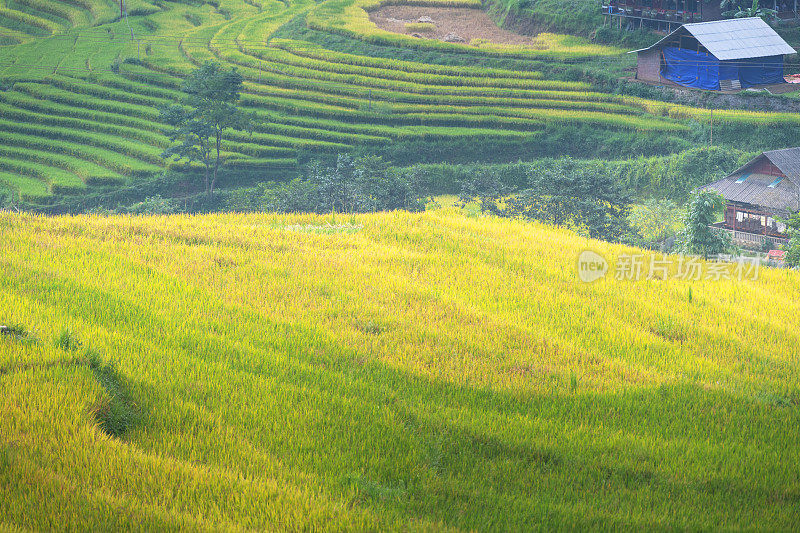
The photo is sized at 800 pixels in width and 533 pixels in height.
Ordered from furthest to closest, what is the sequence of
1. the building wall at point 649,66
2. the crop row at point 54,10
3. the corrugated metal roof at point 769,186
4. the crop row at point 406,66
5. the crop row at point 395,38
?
the crop row at point 54,10
the crop row at point 395,38
the crop row at point 406,66
the building wall at point 649,66
the corrugated metal roof at point 769,186

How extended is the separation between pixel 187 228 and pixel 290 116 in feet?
81.1

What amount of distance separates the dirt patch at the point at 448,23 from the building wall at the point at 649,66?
9423 millimetres

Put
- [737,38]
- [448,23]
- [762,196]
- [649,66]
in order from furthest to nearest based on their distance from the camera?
[448,23], [649,66], [737,38], [762,196]

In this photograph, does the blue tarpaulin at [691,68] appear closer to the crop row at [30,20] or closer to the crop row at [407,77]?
the crop row at [407,77]

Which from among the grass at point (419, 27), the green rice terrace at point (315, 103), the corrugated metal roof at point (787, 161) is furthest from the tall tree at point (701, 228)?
the grass at point (419, 27)

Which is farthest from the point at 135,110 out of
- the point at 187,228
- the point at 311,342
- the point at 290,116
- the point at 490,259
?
the point at 311,342

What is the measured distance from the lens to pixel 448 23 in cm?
4850

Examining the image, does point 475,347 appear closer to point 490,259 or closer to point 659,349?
point 659,349

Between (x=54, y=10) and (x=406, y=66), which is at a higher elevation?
(x=54, y=10)

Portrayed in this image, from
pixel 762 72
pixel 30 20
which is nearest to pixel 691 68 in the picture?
pixel 762 72

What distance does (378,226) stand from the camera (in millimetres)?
13227

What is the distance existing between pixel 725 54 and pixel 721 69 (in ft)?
5.15

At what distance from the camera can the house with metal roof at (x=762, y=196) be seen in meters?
23.1

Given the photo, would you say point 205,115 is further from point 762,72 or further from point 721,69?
point 762,72
